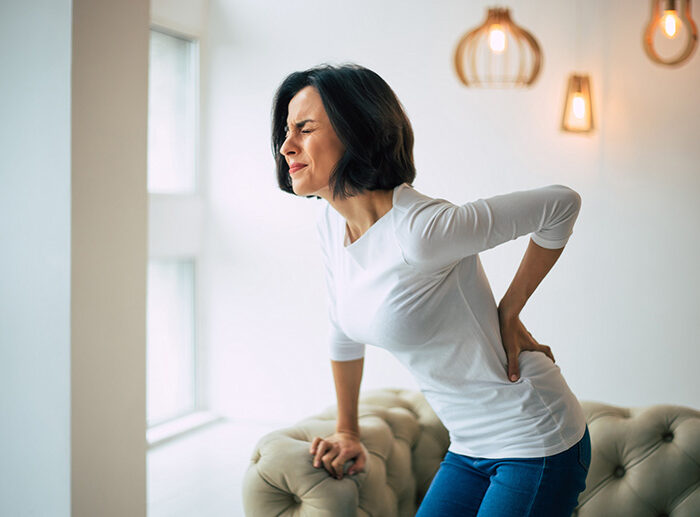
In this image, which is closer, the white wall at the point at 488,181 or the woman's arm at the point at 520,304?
the woman's arm at the point at 520,304

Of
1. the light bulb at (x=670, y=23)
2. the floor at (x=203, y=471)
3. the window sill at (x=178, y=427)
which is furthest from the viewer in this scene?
the window sill at (x=178, y=427)

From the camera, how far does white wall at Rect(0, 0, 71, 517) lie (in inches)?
67.6

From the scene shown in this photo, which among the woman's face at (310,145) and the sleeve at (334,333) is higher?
the woman's face at (310,145)

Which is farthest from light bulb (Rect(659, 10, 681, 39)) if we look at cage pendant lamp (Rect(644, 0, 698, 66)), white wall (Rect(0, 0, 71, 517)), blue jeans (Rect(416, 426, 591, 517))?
white wall (Rect(0, 0, 71, 517))

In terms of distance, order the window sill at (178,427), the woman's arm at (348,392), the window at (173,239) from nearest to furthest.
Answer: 1. the woman's arm at (348,392)
2. the window sill at (178,427)
3. the window at (173,239)

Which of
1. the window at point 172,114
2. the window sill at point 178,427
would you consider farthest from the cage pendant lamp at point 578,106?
the window sill at point 178,427

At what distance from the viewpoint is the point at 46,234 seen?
5.71ft

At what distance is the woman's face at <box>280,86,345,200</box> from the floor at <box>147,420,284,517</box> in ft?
7.87

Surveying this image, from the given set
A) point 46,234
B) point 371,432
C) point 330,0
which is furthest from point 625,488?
point 330,0

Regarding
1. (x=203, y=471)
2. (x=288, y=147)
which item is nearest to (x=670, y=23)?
(x=288, y=147)

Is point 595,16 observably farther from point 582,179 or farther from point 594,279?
point 594,279

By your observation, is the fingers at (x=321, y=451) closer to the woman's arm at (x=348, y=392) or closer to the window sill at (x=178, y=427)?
the woman's arm at (x=348, y=392)

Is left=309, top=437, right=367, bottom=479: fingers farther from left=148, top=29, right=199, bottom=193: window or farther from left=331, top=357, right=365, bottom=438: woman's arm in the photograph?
left=148, top=29, right=199, bottom=193: window

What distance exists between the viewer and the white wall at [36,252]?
172 centimetres
